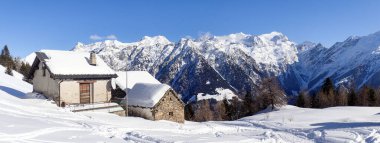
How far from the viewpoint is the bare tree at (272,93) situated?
55.8 m

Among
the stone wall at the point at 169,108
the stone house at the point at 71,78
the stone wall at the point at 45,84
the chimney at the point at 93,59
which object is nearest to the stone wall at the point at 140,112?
the stone wall at the point at 169,108

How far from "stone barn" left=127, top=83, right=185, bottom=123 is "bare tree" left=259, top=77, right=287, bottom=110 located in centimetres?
1872

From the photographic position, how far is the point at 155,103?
38.6 meters

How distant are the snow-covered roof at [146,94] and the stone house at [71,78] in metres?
2.54

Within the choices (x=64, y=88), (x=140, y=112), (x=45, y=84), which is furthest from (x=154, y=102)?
(x=45, y=84)

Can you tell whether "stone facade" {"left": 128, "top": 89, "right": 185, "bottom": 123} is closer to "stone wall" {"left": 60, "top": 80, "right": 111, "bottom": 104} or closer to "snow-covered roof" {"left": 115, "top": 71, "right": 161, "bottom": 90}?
"stone wall" {"left": 60, "top": 80, "right": 111, "bottom": 104}

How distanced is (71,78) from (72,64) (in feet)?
6.84

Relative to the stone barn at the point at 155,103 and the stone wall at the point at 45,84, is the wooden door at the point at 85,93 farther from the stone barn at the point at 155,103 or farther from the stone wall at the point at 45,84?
the stone barn at the point at 155,103

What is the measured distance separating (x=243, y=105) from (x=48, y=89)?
199 ft

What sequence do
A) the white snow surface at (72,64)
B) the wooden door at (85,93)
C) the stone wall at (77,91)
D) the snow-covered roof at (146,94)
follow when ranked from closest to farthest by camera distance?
1. the stone wall at (77,91)
2. the white snow surface at (72,64)
3. the wooden door at (85,93)
4. the snow-covered roof at (146,94)

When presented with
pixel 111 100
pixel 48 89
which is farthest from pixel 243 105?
pixel 48 89

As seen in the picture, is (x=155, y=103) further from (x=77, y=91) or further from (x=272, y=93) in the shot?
(x=272, y=93)

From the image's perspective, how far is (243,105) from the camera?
92375 millimetres

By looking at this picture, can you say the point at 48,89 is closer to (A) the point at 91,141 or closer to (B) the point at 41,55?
(B) the point at 41,55
